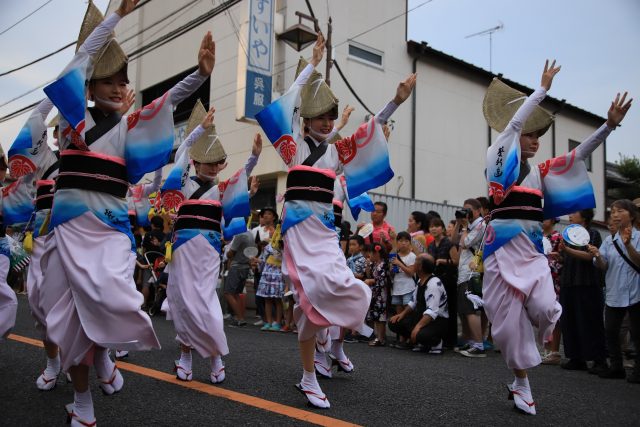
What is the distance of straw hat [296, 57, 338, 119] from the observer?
16.2 feet

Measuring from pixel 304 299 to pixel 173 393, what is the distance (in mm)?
1273

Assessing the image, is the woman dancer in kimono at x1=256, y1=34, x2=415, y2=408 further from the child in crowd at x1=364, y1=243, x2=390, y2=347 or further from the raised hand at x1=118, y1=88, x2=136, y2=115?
the child in crowd at x1=364, y1=243, x2=390, y2=347

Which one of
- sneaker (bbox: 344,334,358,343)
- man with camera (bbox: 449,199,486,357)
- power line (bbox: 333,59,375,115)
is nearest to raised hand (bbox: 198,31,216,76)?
man with camera (bbox: 449,199,486,357)

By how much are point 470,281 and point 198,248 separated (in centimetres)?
393

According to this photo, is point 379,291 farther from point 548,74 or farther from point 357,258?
point 548,74

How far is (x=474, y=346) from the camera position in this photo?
25.0 ft

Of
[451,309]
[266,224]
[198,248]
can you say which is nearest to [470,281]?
[451,309]

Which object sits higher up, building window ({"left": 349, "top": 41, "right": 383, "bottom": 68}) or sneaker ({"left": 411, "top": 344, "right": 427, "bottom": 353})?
building window ({"left": 349, "top": 41, "right": 383, "bottom": 68})

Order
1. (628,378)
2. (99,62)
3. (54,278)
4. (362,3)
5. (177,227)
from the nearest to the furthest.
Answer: (54,278) → (99,62) → (177,227) → (628,378) → (362,3)

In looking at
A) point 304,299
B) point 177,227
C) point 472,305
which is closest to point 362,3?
point 472,305

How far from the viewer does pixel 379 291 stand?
860 centimetres

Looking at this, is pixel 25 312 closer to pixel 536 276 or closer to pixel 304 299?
pixel 304 299

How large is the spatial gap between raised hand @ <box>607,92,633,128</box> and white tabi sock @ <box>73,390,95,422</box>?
162 inches

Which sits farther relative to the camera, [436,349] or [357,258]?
[357,258]
